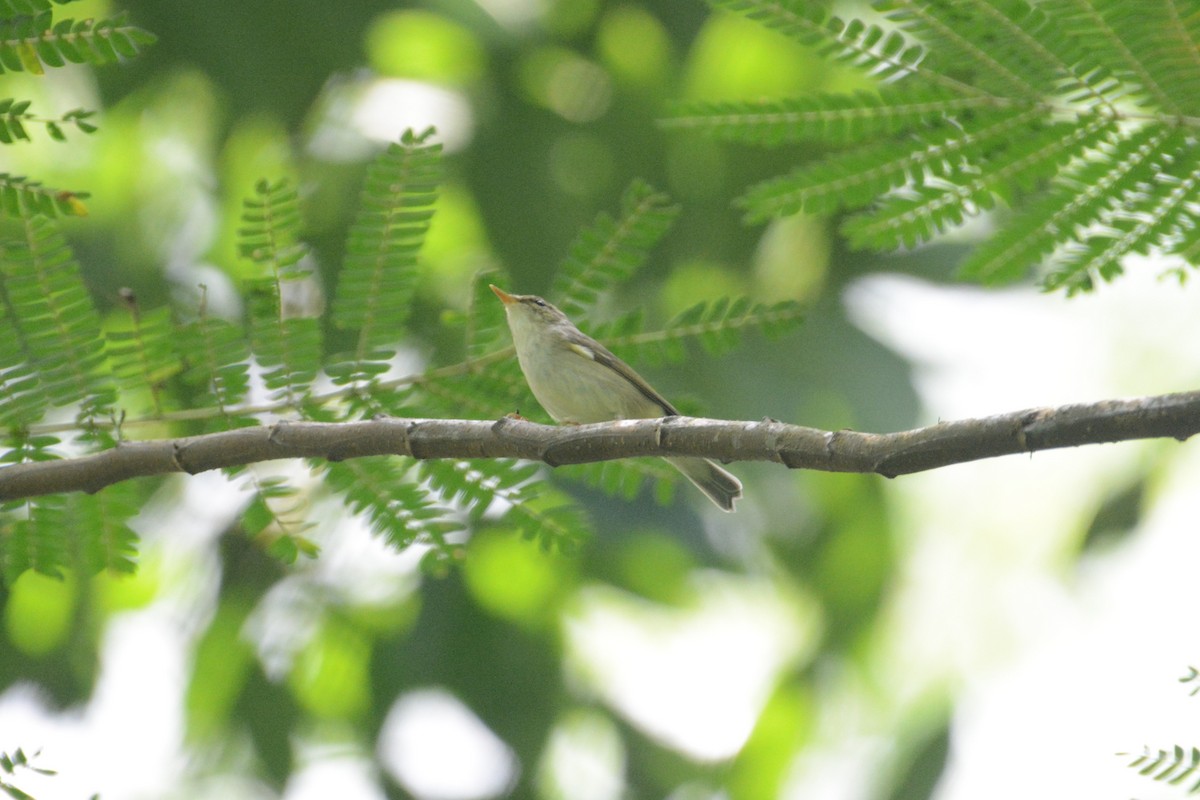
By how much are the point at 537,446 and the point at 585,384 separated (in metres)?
2.08

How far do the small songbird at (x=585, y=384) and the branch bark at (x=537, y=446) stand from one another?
168cm

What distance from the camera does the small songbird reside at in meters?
4.38

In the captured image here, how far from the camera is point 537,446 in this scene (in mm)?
2525

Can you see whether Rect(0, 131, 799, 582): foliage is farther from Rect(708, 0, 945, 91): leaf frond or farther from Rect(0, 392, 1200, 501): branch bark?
Rect(708, 0, 945, 91): leaf frond

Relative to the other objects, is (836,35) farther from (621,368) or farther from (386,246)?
(621,368)

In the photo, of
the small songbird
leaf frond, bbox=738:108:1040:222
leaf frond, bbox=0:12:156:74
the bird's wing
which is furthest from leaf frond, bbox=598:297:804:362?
leaf frond, bbox=0:12:156:74

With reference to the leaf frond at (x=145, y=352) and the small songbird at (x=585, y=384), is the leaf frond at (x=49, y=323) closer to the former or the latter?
the leaf frond at (x=145, y=352)

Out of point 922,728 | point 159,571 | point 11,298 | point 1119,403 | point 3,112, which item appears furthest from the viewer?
point 922,728

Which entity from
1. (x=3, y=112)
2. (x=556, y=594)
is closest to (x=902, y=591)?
(x=556, y=594)

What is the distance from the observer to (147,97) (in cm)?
583

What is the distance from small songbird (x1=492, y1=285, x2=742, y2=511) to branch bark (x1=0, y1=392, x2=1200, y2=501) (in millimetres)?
1683

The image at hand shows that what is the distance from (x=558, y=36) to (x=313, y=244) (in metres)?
1.78

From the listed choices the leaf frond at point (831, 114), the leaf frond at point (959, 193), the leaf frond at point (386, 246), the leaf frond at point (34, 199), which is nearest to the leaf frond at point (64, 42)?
the leaf frond at point (34, 199)

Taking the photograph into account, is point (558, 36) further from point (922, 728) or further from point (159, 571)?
point (922, 728)
